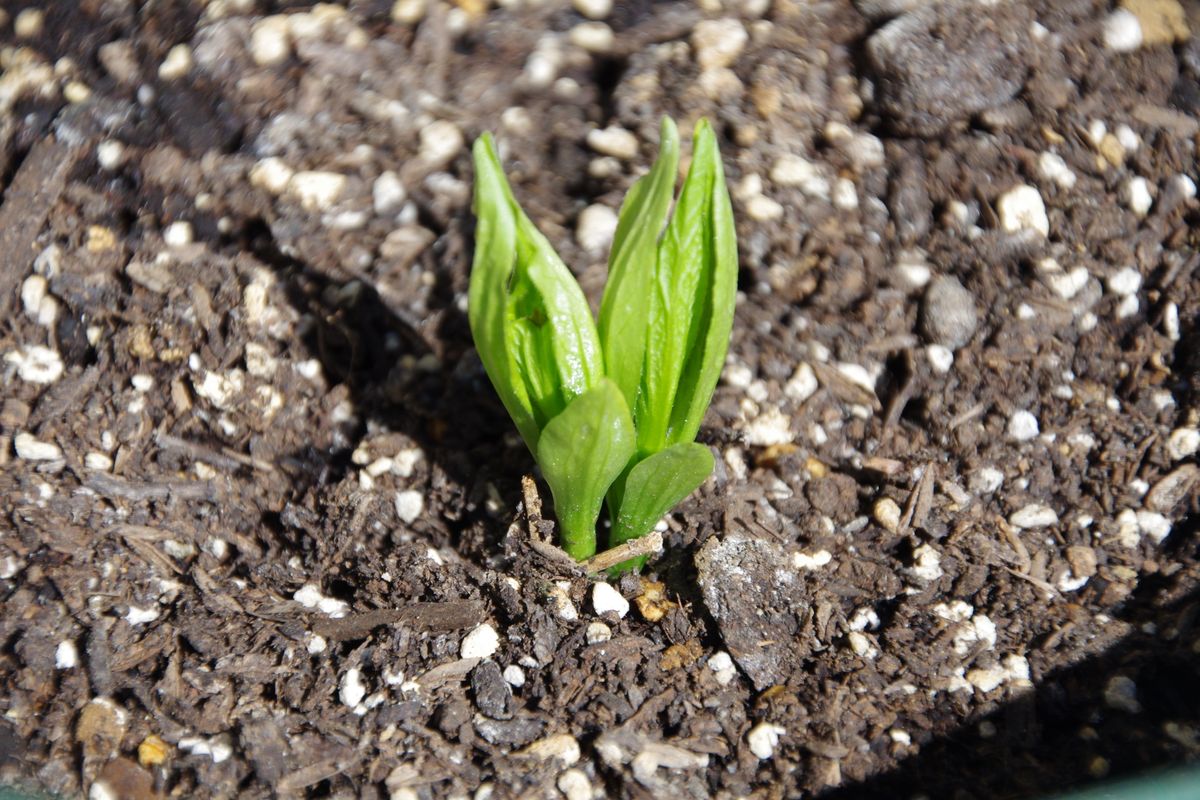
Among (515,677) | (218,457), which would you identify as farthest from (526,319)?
(218,457)

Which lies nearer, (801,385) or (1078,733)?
(1078,733)

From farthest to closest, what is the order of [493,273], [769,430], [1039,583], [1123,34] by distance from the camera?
[1123,34], [769,430], [1039,583], [493,273]

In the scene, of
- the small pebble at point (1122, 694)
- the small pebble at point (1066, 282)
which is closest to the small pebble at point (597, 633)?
the small pebble at point (1122, 694)

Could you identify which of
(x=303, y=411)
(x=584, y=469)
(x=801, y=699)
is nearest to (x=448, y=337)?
(x=303, y=411)

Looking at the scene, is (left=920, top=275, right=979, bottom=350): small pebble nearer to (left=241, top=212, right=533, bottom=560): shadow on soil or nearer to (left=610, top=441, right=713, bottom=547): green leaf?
(left=610, top=441, right=713, bottom=547): green leaf

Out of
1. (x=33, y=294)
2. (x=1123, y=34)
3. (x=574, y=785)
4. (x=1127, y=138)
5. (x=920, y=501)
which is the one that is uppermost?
(x=1123, y=34)

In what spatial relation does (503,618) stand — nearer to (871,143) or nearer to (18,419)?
(18,419)

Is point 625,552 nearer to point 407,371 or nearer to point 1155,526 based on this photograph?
point 407,371
